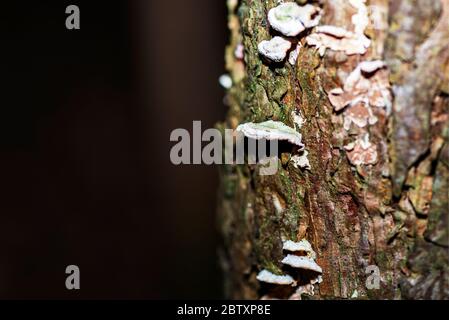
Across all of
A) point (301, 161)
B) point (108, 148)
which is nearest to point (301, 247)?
point (301, 161)

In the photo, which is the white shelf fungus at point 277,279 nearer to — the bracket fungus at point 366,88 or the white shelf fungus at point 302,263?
the white shelf fungus at point 302,263

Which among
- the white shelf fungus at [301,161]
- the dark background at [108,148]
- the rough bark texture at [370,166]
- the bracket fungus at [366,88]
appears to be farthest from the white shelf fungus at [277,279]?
the dark background at [108,148]

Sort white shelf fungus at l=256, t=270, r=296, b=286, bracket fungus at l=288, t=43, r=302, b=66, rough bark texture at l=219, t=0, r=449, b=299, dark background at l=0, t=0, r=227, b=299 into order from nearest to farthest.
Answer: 1. rough bark texture at l=219, t=0, r=449, b=299
2. bracket fungus at l=288, t=43, r=302, b=66
3. white shelf fungus at l=256, t=270, r=296, b=286
4. dark background at l=0, t=0, r=227, b=299

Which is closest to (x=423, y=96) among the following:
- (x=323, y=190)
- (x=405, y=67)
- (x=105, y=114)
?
(x=405, y=67)

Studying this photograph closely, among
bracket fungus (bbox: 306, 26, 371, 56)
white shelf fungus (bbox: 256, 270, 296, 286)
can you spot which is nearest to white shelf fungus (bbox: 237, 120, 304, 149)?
bracket fungus (bbox: 306, 26, 371, 56)

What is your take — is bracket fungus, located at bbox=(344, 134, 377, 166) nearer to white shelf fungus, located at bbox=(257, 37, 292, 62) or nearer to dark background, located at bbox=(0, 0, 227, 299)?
white shelf fungus, located at bbox=(257, 37, 292, 62)
